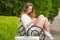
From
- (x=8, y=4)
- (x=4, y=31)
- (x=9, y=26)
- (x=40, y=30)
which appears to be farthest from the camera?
(x=8, y=4)

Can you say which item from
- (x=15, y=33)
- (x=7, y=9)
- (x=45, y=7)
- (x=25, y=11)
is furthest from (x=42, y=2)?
(x=15, y=33)

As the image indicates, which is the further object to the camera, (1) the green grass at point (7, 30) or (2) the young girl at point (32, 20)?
(2) the young girl at point (32, 20)

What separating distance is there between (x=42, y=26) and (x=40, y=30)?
32 cm

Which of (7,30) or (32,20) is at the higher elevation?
(7,30)

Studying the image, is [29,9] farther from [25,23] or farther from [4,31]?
[4,31]

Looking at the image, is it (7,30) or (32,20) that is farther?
(32,20)

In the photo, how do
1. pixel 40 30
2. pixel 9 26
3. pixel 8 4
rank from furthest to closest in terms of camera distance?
pixel 8 4, pixel 40 30, pixel 9 26

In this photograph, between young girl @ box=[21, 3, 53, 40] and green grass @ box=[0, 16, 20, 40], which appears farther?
young girl @ box=[21, 3, 53, 40]

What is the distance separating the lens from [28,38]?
7.71 m

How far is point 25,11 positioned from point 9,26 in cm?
239

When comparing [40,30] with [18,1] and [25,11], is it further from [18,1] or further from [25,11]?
[18,1]

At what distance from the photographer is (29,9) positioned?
9805 millimetres

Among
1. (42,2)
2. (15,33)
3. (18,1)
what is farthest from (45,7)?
(15,33)

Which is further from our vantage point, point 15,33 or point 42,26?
point 42,26
